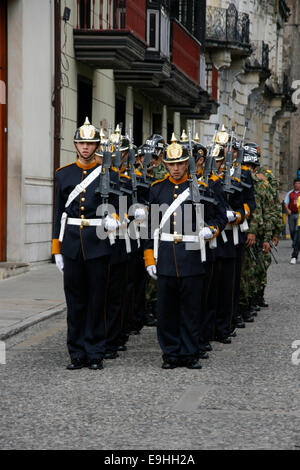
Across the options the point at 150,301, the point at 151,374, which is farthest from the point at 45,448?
the point at 150,301

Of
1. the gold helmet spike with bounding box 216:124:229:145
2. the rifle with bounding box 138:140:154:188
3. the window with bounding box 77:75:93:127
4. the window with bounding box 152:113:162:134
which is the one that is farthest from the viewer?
the window with bounding box 152:113:162:134

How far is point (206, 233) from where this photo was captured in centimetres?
801

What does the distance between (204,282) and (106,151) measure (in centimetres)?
135

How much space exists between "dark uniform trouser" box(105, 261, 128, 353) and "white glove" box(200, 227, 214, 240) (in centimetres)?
85

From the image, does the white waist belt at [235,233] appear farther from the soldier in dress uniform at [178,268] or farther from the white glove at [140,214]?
the soldier in dress uniform at [178,268]

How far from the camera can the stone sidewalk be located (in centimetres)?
1016

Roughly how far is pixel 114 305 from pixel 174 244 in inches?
32.9

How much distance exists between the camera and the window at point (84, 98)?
61.6 ft

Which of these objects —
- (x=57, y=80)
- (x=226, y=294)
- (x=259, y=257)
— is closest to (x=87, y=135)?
(x=226, y=294)

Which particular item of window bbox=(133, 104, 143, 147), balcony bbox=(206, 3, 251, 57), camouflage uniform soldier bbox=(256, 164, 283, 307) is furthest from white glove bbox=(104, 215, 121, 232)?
balcony bbox=(206, 3, 251, 57)

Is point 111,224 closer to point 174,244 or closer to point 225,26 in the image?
point 174,244

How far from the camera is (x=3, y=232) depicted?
609 inches

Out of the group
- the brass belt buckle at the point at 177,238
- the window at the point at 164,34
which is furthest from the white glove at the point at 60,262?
the window at the point at 164,34

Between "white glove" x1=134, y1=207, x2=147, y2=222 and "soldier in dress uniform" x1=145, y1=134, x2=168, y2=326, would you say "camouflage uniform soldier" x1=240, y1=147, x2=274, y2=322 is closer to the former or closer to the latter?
"soldier in dress uniform" x1=145, y1=134, x2=168, y2=326
